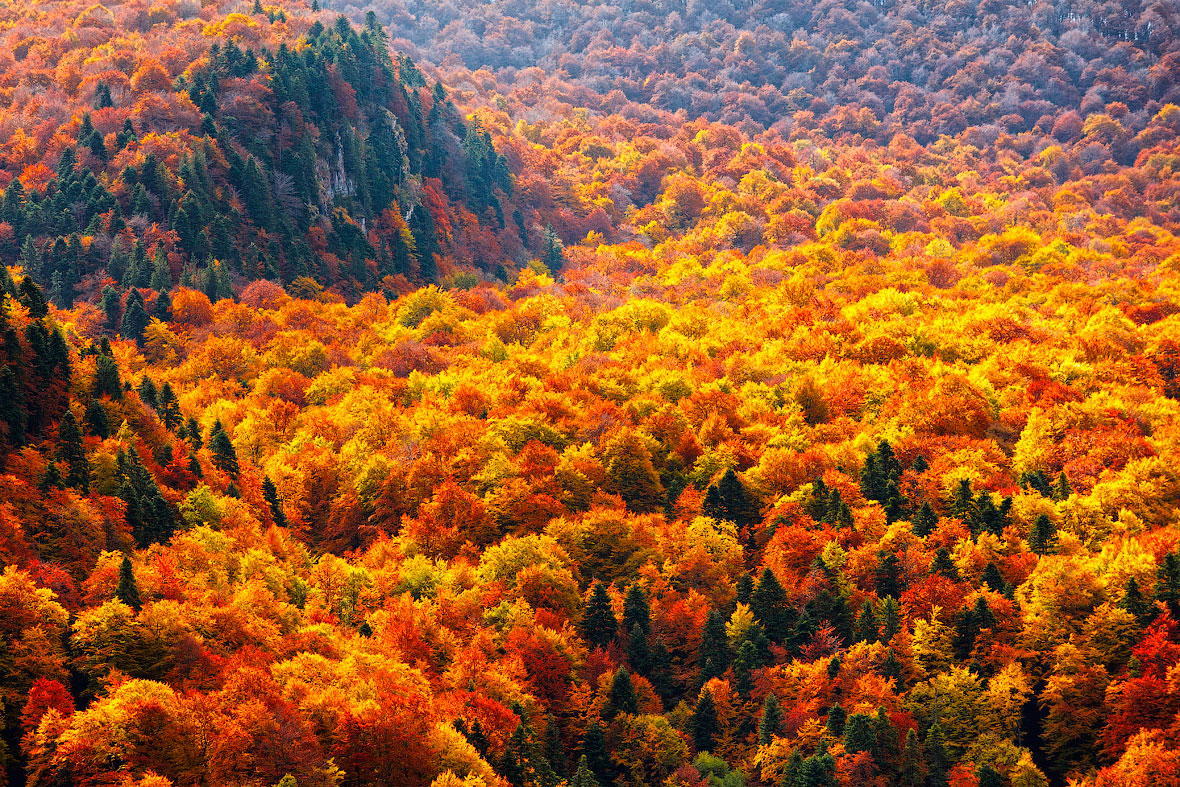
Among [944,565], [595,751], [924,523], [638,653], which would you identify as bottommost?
[595,751]

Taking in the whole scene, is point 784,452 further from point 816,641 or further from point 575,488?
point 816,641

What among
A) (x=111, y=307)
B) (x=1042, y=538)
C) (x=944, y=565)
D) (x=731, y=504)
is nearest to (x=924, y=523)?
(x=944, y=565)

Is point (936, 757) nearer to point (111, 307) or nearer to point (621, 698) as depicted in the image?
point (621, 698)

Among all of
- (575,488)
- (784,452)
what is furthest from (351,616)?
(784,452)

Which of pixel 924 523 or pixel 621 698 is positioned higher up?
pixel 924 523

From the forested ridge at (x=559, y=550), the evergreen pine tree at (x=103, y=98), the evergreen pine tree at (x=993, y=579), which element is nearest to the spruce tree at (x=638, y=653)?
the forested ridge at (x=559, y=550)

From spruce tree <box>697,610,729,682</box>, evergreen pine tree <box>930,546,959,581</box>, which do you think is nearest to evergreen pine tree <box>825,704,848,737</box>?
spruce tree <box>697,610,729,682</box>
